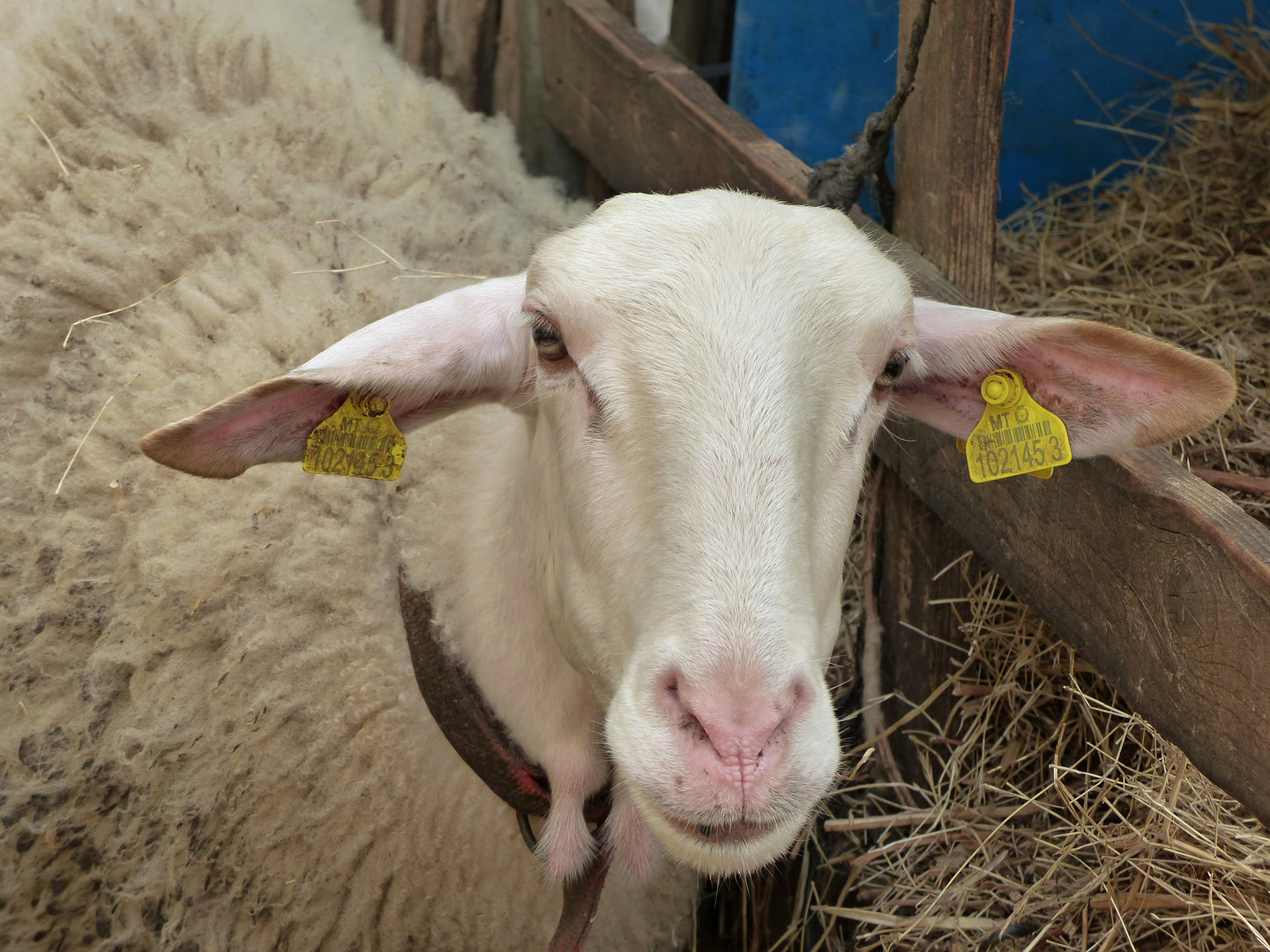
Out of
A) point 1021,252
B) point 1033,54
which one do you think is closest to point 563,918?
point 1021,252

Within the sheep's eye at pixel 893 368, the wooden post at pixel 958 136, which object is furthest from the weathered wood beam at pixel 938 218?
the sheep's eye at pixel 893 368

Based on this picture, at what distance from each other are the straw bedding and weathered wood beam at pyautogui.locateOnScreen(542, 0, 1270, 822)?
0.91 ft

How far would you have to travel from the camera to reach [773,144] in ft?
8.79

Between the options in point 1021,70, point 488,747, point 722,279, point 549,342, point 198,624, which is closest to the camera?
point 722,279

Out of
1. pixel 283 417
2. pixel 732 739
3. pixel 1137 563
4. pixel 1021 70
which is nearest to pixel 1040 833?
pixel 1137 563

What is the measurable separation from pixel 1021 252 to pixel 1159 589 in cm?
190

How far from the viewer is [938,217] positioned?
2252mm

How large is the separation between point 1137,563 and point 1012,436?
11.3 inches

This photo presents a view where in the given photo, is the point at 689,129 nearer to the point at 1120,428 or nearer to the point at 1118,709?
the point at 1120,428

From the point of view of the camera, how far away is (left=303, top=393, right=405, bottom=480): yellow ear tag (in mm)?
1771

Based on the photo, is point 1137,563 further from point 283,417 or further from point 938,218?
point 283,417

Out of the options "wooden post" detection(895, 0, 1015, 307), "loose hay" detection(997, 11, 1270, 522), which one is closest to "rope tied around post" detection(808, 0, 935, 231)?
"wooden post" detection(895, 0, 1015, 307)

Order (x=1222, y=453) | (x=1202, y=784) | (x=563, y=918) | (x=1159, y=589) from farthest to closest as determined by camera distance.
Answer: (x=1222, y=453) → (x=563, y=918) → (x=1202, y=784) → (x=1159, y=589)

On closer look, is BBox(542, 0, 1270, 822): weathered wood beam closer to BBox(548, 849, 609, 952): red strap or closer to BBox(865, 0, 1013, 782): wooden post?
BBox(865, 0, 1013, 782): wooden post
